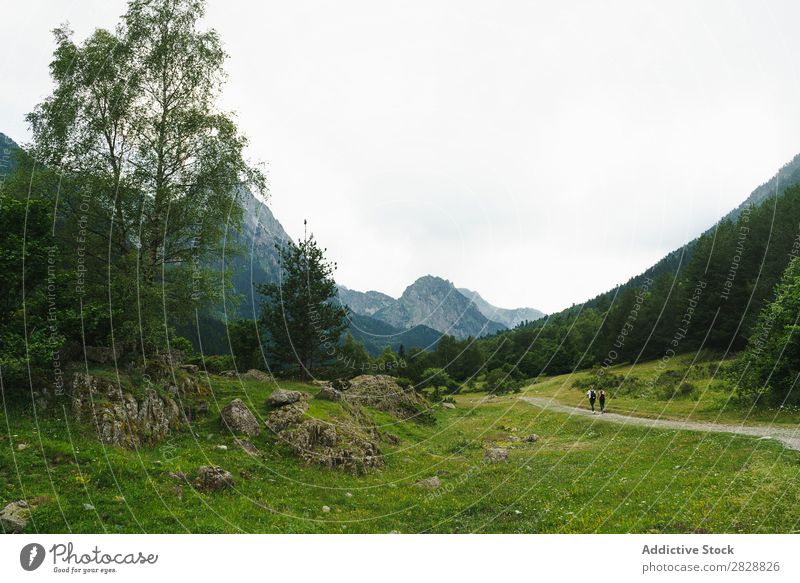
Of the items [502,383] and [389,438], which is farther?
[502,383]

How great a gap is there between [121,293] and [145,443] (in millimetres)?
7210

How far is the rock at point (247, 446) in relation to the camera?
2094 centimetres

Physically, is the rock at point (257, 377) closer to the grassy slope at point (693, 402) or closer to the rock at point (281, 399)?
the rock at point (281, 399)

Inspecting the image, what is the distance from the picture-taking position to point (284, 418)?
24.0 metres

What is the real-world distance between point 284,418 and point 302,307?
2067 cm

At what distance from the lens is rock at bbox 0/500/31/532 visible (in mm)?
10805

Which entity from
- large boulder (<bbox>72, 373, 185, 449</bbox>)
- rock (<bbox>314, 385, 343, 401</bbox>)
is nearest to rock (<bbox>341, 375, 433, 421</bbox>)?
rock (<bbox>314, 385, 343, 401</bbox>)

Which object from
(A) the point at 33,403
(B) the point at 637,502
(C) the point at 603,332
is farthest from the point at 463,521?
(C) the point at 603,332

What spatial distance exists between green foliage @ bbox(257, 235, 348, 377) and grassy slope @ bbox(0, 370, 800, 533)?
1950 centimetres

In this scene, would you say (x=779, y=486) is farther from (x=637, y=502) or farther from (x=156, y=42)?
(x=156, y=42)

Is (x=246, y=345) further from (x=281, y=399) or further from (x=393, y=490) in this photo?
(x=393, y=490)

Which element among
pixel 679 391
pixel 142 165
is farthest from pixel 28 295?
pixel 679 391

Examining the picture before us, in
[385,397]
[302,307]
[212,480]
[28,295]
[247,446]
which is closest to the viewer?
[212,480]

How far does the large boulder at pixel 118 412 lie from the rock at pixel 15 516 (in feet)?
17.8
